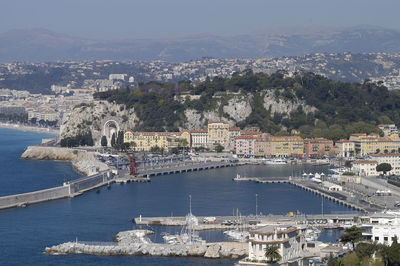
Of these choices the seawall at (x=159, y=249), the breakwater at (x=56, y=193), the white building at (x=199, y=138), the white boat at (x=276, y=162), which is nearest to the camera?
the seawall at (x=159, y=249)

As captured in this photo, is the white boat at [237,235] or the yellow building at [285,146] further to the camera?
the yellow building at [285,146]

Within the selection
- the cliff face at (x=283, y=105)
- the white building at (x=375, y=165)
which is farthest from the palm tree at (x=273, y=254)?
the cliff face at (x=283, y=105)

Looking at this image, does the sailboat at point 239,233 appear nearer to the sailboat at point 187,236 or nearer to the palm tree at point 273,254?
the sailboat at point 187,236

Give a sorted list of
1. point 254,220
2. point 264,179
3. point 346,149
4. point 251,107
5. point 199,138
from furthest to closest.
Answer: point 251,107 < point 199,138 < point 346,149 < point 264,179 < point 254,220

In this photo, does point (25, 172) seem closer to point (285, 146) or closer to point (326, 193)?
point (285, 146)

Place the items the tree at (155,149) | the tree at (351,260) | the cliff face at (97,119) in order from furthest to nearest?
the cliff face at (97,119) → the tree at (155,149) → the tree at (351,260)

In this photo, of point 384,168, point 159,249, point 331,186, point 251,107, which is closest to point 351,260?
point 159,249

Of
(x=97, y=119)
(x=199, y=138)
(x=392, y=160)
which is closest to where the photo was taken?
(x=392, y=160)

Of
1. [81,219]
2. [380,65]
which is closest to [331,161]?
[81,219]
